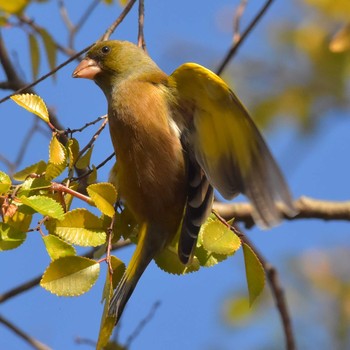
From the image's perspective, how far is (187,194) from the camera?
9.41 feet

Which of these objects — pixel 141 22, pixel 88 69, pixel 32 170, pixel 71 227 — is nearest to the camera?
pixel 71 227

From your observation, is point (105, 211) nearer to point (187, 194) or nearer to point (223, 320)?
point (187, 194)

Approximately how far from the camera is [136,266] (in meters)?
2.67

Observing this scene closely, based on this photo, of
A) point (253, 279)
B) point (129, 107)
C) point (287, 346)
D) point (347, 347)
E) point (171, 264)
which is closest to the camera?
point (253, 279)

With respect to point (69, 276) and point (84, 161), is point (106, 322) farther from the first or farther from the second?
point (84, 161)

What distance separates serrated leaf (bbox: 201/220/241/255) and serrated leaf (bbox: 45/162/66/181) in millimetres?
475

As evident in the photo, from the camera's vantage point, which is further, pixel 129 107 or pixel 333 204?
pixel 333 204

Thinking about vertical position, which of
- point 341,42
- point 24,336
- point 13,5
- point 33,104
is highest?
point 13,5

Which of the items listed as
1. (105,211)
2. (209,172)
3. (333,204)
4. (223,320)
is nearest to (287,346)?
(333,204)

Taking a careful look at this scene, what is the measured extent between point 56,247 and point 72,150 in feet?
1.30

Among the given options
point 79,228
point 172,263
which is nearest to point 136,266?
point 172,263

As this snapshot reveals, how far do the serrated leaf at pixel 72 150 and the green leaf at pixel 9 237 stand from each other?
287mm

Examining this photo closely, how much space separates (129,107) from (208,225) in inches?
25.3

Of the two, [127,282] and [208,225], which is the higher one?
[208,225]
